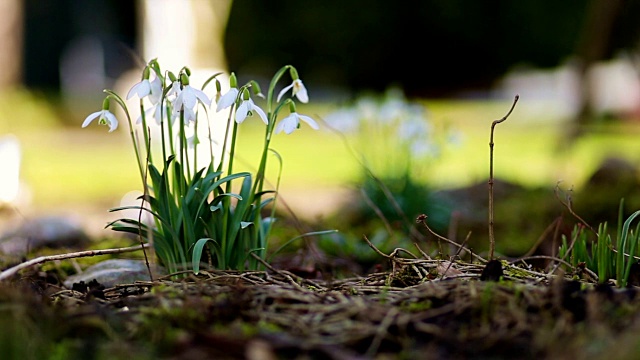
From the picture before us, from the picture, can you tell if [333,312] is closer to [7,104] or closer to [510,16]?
[7,104]

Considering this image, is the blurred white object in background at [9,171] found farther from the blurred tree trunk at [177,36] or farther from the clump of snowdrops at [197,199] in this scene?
the blurred tree trunk at [177,36]

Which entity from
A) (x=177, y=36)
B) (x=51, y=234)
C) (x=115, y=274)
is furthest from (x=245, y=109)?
(x=177, y=36)

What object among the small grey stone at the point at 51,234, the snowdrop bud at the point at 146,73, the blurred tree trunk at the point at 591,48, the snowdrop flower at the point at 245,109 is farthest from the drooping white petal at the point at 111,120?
the blurred tree trunk at the point at 591,48

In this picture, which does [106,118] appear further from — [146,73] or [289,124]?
[289,124]

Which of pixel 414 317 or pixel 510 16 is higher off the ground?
pixel 510 16

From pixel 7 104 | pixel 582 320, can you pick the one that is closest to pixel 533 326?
pixel 582 320

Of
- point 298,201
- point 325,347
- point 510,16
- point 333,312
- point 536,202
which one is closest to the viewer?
point 325,347
